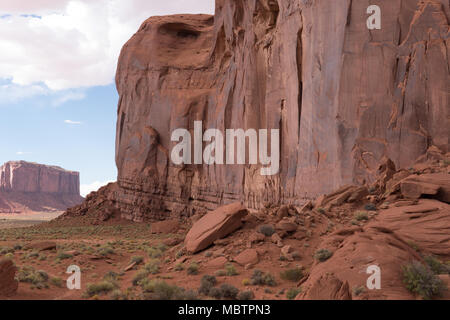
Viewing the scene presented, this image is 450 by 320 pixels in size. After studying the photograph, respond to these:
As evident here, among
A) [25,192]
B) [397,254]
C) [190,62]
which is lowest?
[25,192]

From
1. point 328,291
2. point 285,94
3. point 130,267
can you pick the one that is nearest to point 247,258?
point 328,291

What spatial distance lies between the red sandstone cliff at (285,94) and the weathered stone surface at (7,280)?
14.6 metres

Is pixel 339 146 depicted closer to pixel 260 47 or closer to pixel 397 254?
pixel 397 254

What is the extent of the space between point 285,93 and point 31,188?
112 metres

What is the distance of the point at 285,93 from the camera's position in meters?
25.9

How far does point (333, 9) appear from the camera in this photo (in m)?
20.1

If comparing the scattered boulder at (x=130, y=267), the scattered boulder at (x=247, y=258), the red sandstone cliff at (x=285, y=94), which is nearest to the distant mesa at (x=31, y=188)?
the red sandstone cliff at (x=285, y=94)

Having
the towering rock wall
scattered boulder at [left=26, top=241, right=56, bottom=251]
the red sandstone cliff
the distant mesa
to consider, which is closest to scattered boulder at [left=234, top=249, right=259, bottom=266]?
the red sandstone cliff

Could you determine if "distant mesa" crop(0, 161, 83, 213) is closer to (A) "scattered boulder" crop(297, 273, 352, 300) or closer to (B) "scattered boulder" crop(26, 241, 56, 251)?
(B) "scattered boulder" crop(26, 241, 56, 251)

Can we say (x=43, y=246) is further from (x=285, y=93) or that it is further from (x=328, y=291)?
(x=285, y=93)

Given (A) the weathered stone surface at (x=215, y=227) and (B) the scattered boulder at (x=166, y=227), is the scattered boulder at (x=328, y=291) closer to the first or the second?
(A) the weathered stone surface at (x=215, y=227)

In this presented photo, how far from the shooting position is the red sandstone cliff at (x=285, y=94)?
17359 mm
